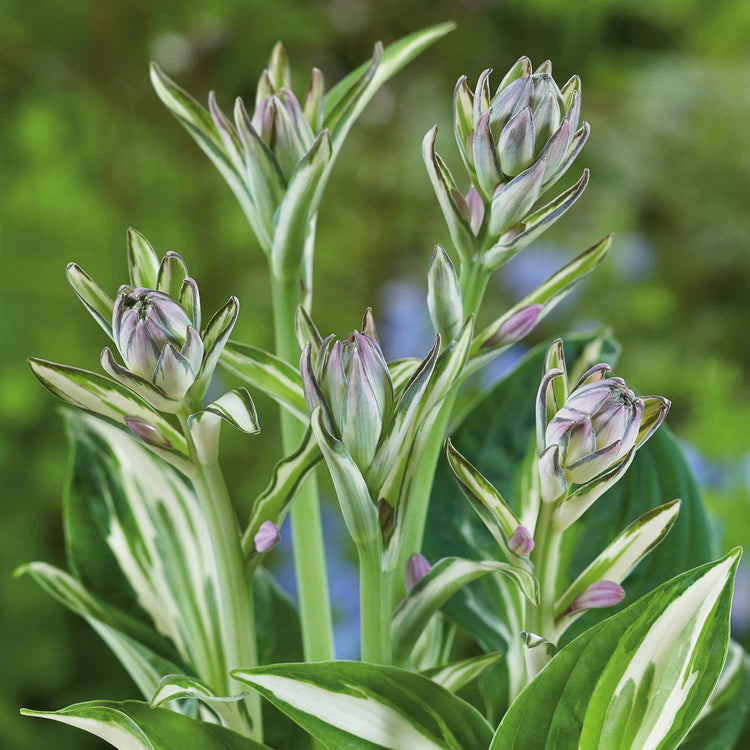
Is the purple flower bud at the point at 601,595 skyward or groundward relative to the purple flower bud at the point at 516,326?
groundward

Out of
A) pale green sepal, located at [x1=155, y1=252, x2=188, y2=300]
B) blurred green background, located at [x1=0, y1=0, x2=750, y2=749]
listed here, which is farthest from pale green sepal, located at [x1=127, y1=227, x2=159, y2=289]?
blurred green background, located at [x1=0, y1=0, x2=750, y2=749]

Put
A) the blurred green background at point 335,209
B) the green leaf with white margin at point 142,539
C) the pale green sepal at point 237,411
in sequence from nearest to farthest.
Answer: the pale green sepal at point 237,411 → the green leaf with white margin at point 142,539 → the blurred green background at point 335,209

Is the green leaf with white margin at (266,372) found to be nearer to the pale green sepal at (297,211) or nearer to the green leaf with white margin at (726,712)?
the pale green sepal at (297,211)

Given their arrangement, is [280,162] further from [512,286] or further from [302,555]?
[512,286]

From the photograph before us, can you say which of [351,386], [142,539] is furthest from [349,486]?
[142,539]

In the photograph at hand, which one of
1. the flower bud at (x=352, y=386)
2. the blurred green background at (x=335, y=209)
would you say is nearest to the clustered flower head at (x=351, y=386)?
the flower bud at (x=352, y=386)

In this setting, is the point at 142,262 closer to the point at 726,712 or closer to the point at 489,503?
the point at 489,503

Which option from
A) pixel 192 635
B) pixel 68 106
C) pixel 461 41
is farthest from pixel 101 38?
pixel 192 635
